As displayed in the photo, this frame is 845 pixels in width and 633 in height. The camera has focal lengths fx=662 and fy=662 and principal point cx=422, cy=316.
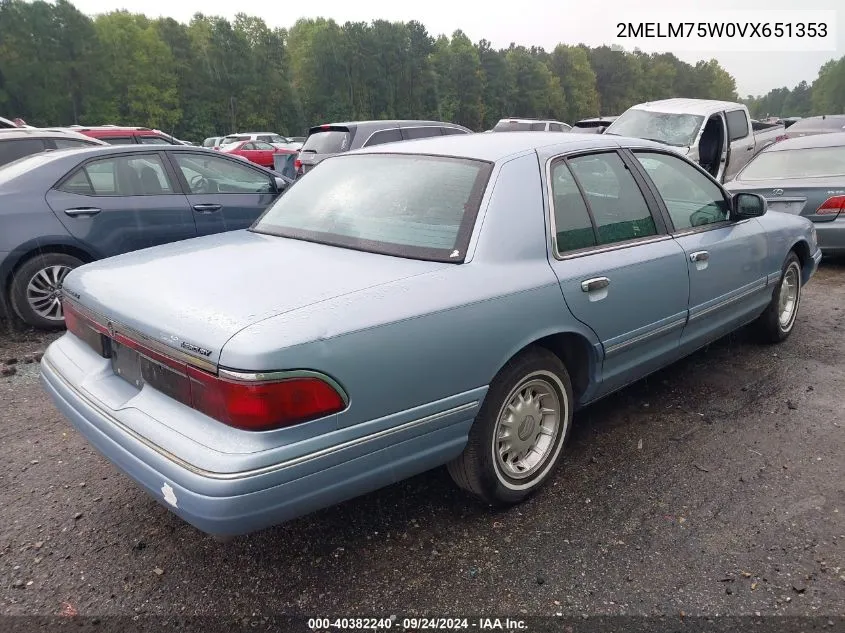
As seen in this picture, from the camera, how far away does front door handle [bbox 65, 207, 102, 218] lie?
5315 mm

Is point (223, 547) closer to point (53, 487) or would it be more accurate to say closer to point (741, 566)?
point (53, 487)

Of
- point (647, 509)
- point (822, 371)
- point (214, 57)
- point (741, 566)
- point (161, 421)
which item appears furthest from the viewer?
point (214, 57)

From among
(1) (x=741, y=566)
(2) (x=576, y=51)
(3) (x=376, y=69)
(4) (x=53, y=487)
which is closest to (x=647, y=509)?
(1) (x=741, y=566)

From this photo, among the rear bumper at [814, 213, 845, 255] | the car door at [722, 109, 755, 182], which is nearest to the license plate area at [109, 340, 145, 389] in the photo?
the rear bumper at [814, 213, 845, 255]

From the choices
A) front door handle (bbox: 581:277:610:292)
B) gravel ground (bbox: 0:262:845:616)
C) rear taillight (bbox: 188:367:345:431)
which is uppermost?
front door handle (bbox: 581:277:610:292)

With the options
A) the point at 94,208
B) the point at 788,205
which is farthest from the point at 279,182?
the point at 788,205

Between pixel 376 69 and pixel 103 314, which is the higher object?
pixel 376 69

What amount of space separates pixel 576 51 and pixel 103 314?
103m

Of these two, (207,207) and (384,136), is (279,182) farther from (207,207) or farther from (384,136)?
(384,136)

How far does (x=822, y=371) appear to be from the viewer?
4.41 metres

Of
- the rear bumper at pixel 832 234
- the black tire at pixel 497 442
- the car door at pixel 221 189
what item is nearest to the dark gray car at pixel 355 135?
the car door at pixel 221 189

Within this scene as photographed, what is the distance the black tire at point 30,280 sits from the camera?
204 inches

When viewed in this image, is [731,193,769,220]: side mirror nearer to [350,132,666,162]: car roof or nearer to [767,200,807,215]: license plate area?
[350,132,666,162]: car roof

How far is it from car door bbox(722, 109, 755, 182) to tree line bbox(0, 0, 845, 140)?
165ft
